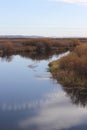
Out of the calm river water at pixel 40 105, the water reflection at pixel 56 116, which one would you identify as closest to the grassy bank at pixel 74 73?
the calm river water at pixel 40 105

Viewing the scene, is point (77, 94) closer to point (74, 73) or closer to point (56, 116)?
point (74, 73)

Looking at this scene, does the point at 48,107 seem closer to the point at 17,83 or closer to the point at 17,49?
the point at 17,83

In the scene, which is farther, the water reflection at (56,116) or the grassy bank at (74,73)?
the grassy bank at (74,73)

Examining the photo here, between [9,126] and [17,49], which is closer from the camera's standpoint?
[9,126]

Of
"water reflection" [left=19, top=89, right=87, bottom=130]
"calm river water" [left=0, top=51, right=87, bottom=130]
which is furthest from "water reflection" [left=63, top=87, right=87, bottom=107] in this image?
"water reflection" [left=19, top=89, right=87, bottom=130]

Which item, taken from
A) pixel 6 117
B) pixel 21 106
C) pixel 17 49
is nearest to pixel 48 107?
pixel 21 106

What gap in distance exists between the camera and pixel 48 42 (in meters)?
47.0

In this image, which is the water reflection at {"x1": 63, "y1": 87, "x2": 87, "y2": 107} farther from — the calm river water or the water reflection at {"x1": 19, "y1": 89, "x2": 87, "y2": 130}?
the water reflection at {"x1": 19, "y1": 89, "x2": 87, "y2": 130}

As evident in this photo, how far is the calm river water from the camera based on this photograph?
12.7 m

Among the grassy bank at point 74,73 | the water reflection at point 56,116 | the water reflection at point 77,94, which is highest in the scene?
the grassy bank at point 74,73

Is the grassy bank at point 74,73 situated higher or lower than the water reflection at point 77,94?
higher

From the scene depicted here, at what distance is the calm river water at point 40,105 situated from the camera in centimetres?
1267

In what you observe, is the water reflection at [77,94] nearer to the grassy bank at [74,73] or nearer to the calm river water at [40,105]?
the calm river water at [40,105]

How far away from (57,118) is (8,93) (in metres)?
4.66
